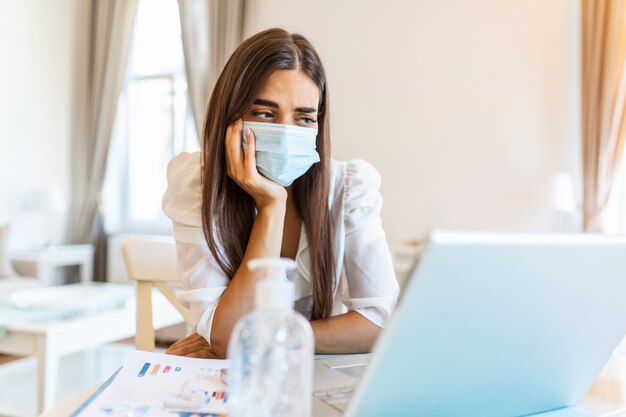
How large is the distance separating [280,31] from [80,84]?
15.8ft

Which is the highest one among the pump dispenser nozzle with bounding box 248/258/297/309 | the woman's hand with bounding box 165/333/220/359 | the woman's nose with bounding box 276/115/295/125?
the woman's nose with bounding box 276/115/295/125

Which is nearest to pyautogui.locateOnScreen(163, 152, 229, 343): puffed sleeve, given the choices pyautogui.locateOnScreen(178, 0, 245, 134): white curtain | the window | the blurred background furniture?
pyautogui.locateOnScreen(178, 0, 245, 134): white curtain

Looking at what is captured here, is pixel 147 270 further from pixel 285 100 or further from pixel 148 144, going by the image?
pixel 148 144

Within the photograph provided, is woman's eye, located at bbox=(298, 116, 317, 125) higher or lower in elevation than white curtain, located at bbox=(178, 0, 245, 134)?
lower

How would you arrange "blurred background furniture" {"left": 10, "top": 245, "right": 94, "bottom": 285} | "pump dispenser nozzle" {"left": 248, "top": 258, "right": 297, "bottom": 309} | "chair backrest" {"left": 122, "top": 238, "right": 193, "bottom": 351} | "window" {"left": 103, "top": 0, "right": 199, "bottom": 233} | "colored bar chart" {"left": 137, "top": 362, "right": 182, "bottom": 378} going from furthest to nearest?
"window" {"left": 103, "top": 0, "right": 199, "bottom": 233}, "blurred background furniture" {"left": 10, "top": 245, "right": 94, "bottom": 285}, "chair backrest" {"left": 122, "top": 238, "right": 193, "bottom": 351}, "colored bar chart" {"left": 137, "top": 362, "right": 182, "bottom": 378}, "pump dispenser nozzle" {"left": 248, "top": 258, "right": 297, "bottom": 309}

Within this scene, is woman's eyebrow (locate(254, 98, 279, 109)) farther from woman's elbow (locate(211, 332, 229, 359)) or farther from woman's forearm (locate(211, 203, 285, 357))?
woman's elbow (locate(211, 332, 229, 359))

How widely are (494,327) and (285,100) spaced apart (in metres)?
0.75

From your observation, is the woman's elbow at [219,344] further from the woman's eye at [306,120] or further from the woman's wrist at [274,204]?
the woman's eye at [306,120]

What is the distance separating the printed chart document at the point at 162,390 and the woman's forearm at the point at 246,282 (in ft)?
0.58

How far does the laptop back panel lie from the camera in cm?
49

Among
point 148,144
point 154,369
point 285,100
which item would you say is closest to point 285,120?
point 285,100

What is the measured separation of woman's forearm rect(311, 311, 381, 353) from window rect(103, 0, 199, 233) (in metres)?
4.34

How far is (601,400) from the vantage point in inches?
31.5

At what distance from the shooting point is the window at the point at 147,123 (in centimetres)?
538
